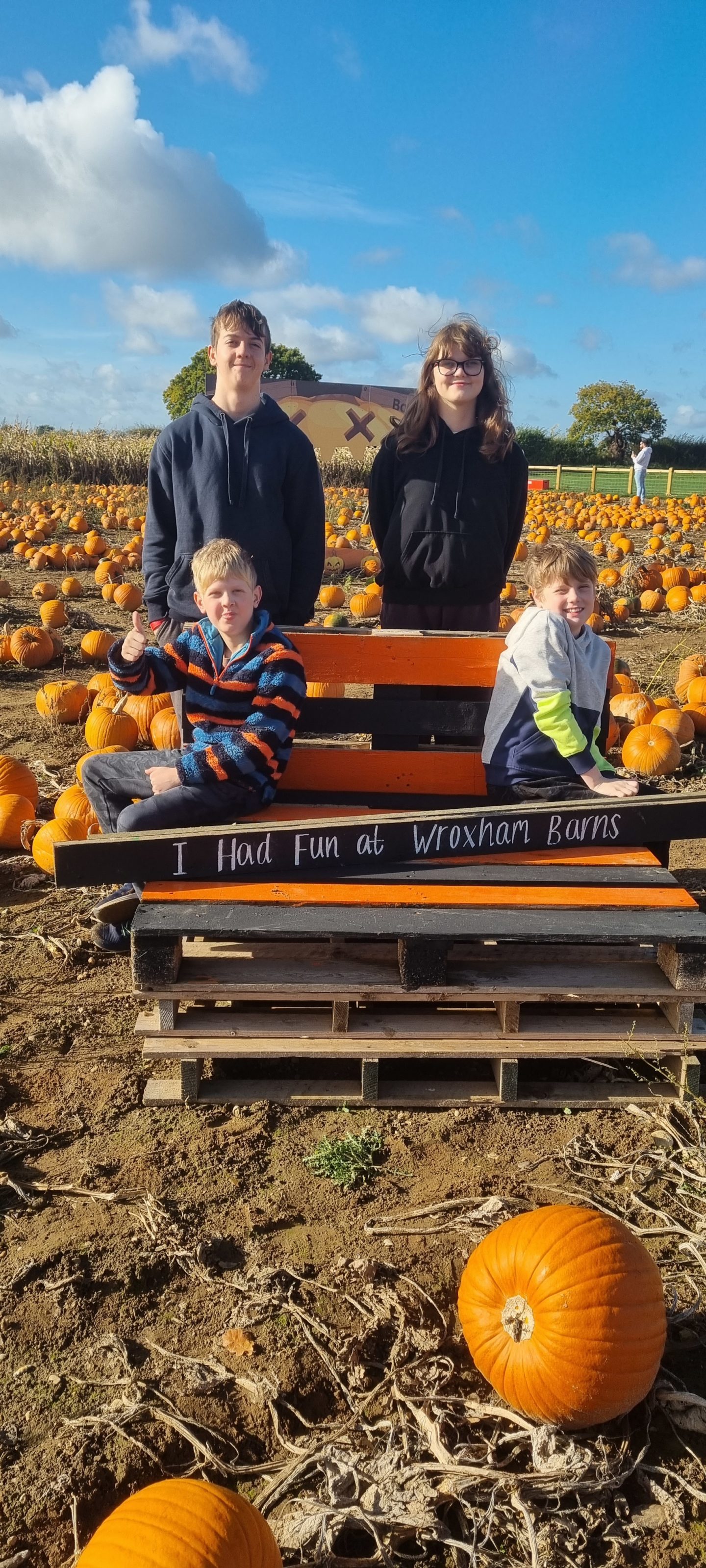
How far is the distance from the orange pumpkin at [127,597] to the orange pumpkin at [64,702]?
3.52 m

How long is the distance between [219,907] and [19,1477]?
144 cm

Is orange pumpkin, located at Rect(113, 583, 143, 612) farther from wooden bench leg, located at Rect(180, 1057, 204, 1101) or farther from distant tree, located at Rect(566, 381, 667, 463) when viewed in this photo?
distant tree, located at Rect(566, 381, 667, 463)

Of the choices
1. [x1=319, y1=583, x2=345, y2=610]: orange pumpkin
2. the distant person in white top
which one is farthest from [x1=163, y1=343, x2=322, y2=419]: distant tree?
[x1=319, y1=583, x2=345, y2=610]: orange pumpkin

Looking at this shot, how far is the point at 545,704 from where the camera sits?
3480 millimetres

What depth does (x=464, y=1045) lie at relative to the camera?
3.07m

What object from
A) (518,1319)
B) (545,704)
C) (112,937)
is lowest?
(518,1319)

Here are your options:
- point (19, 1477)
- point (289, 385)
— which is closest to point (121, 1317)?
point (19, 1477)

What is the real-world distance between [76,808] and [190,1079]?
6.93 feet

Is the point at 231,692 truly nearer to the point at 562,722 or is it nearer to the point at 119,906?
the point at 119,906

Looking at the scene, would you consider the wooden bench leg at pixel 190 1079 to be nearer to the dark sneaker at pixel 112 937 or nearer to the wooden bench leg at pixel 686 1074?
the dark sneaker at pixel 112 937

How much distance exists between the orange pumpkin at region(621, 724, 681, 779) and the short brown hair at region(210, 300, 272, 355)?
3.10 m

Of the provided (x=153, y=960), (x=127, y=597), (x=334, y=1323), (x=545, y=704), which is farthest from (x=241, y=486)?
(x=127, y=597)

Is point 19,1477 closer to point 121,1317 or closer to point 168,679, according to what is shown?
point 121,1317

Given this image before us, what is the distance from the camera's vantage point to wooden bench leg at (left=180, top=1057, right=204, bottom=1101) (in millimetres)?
3084
